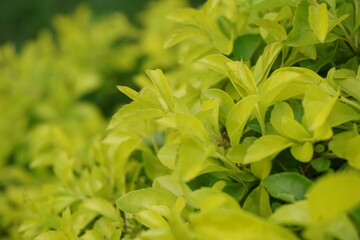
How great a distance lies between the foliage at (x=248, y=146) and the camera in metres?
0.57

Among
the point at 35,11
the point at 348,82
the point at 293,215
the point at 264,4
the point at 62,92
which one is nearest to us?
the point at 293,215

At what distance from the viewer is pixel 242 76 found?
2.59ft

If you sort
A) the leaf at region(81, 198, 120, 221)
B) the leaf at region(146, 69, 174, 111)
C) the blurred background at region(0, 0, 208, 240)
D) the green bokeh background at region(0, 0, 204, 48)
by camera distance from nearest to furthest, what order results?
the leaf at region(146, 69, 174, 111)
the leaf at region(81, 198, 120, 221)
the blurred background at region(0, 0, 208, 240)
the green bokeh background at region(0, 0, 204, 48)

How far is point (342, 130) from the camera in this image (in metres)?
0.82

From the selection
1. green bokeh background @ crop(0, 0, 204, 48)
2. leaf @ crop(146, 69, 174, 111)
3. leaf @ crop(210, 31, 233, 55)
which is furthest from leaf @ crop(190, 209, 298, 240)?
green bokeh background @ crop(0, 0, 204, 48)

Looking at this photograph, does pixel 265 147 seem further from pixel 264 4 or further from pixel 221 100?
pixel 264 4

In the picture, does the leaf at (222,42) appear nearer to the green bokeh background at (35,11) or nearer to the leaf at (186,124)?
the leaf at (186,124)

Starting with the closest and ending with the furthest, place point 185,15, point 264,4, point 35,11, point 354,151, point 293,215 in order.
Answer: point 293,215, point 354,151, point 264,4, point 185,15, point 35,11

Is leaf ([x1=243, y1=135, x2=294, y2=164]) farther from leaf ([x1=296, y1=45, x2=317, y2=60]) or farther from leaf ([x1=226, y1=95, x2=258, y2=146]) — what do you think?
leaf ([x1=296, y1=45, x2=317, y2=60])

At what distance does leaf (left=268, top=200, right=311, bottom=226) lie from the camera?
576mm

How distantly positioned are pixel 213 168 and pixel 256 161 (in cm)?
7

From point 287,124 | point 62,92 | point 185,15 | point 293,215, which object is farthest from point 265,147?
point 62,92

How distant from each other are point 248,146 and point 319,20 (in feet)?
0.78

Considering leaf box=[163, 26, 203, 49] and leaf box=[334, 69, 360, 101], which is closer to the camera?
leaf box=[334, 69, 360, 101]
